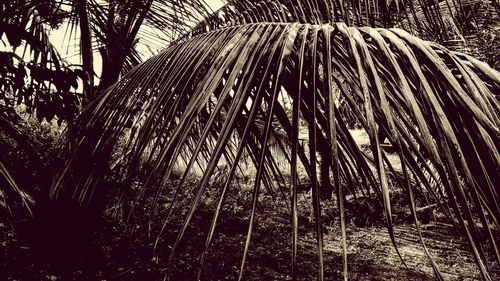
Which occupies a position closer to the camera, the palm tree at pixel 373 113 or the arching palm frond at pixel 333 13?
the palm tree at pixel 373 113

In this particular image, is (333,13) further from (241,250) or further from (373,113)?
(241,250)

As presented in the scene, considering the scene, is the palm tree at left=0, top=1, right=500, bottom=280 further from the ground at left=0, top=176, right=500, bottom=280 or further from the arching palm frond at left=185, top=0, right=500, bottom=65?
the ground at left=0, top=176, right=500, bottom=280

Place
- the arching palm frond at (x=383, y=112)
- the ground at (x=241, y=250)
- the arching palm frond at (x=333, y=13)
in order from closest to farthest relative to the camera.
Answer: the arching palm frond at (x=383, y=112) → the arching palm frond at (x=333, y=13) → the ground at (x=241, y=250)

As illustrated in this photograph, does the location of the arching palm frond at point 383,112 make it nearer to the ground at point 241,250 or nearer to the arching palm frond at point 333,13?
the arching palm frond at point 333,13

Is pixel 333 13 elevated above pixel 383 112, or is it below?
above

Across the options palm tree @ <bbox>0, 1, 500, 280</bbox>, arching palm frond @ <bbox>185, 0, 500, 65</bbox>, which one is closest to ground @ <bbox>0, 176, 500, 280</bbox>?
arching palm frond @ <bbox>185, 0, 500, 65</bbox>

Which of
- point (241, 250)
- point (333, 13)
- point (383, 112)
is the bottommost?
point (241, 250)

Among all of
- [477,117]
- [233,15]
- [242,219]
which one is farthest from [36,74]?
[242,219]

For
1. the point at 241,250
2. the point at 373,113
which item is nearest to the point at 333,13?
the point at 373,113

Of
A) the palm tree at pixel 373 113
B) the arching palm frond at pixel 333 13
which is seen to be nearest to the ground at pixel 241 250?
the arching palm frond at pixel 333 13

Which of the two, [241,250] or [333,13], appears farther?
[241,250]

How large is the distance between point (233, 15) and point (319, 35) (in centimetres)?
80

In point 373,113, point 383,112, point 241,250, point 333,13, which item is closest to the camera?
point 383,112

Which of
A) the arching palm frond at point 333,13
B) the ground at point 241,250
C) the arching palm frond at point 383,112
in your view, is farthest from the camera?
the ground at point 241,250
